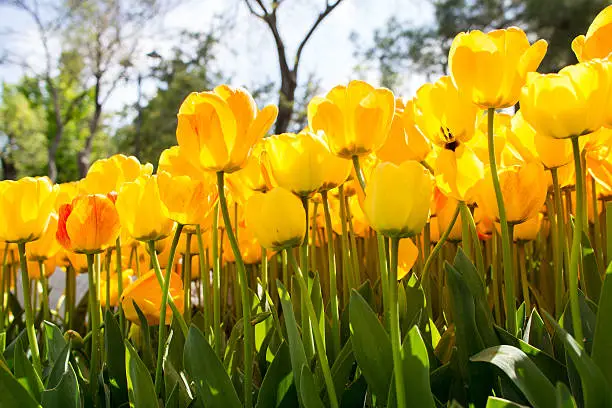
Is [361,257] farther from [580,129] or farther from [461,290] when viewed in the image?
[580,129]

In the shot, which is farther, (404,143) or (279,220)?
(404,143)

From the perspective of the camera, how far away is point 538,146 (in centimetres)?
69

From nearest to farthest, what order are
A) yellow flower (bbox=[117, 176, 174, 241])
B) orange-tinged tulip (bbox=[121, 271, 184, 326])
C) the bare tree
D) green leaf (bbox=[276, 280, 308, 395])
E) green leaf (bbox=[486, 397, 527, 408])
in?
1. green leaf (bbox=[486, 397, 527, 408])
2. green leaf (bbox=[276, 280, 308, 395])
3. yellow flower (bbox=[117, 176, 174, 241])
4. orange-tinged tulip (bbox=[121, 271, 184, 326])
5. the bare tree

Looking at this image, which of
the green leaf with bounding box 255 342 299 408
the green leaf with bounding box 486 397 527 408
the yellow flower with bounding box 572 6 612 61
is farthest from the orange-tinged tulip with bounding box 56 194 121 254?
the yellow flower with bounding box 572 6 612 61

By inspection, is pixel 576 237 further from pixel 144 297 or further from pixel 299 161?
pixel 144 297

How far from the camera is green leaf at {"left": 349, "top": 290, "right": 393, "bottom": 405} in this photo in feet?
1.89

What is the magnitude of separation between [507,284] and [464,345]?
78 millimetres

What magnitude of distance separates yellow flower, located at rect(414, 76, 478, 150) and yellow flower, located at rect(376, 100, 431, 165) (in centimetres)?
7

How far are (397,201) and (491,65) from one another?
20 cm

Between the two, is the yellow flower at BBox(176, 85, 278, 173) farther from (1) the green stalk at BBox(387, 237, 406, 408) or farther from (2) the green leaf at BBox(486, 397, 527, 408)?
(2) the green leaf at BBox(486, 397, 527, 408)

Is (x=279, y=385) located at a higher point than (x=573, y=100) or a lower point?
lower

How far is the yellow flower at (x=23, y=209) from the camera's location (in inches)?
28.4

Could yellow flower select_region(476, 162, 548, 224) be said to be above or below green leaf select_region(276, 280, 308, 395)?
above

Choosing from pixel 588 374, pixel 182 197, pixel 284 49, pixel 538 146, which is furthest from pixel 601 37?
pixel 284 49
